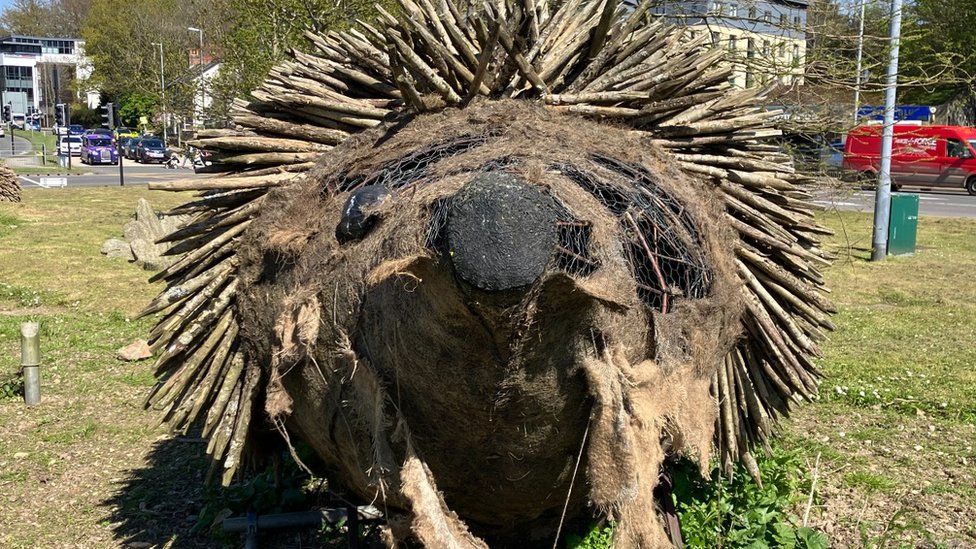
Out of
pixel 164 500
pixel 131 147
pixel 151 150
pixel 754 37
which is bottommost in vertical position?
pixel 164 500

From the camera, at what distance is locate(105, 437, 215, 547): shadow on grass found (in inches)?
209

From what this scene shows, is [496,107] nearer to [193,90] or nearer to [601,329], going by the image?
[601,329]

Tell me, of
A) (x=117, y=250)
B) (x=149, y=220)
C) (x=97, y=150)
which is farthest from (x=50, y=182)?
(x=117, y=250)

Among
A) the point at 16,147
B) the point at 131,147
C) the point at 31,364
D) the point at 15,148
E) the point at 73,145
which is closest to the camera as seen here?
the point at 31,364

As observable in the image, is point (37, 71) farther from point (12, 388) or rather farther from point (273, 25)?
point (12, 388)

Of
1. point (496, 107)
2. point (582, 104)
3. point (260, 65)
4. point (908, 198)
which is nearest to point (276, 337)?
point (496, 107)

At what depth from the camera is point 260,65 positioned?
1270cm

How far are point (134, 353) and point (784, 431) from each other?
5775 mm

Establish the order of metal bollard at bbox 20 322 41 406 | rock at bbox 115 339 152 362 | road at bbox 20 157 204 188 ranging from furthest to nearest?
1. road at bbox 20 157 204 188
2. rock at bbox 115 339 152 362
3. metal bollard at bbox 20 322 41 406

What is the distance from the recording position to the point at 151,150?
4212 cm

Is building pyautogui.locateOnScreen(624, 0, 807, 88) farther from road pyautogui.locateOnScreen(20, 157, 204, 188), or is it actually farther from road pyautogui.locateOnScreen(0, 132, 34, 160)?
road pyautogui.locateOnScreen(0, 132, 34, 160)

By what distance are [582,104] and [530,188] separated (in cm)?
141

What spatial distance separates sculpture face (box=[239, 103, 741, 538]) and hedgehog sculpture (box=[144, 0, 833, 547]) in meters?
0.01

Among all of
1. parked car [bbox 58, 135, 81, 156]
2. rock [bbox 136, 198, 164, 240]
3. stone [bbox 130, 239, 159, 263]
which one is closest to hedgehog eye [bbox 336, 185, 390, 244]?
stone [bbox 130, 239, 159, 263]
